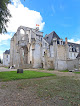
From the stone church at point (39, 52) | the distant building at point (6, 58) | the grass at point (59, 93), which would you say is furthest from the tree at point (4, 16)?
the distant building at point (6, 58)

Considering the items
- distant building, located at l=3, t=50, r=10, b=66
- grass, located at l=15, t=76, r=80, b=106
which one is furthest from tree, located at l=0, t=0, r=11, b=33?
distant building, located at l=3, t=50, r=10, b=66

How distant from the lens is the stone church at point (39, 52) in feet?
73.4

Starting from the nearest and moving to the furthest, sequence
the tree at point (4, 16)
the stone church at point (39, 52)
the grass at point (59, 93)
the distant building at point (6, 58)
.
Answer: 1. the grass at point (59, 93)
2. the tree at point (4, 16)
3. the stone church at point (39, 52)
4. the distant building at point (6, 58)

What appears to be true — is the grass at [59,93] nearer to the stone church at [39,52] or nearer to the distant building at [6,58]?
the stone church at [39,52]

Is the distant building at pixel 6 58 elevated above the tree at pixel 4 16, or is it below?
below

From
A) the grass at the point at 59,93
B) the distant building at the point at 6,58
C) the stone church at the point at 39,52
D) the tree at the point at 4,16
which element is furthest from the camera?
the distant building at the point at 6,58

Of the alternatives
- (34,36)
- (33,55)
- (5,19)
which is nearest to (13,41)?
(34,36)

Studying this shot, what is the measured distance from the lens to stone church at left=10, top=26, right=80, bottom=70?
22.4 meters

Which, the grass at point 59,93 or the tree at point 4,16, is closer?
the grass at point 59,93

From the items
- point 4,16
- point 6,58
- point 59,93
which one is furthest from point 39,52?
point 6,58

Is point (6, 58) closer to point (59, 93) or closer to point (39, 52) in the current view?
point (39, 52)

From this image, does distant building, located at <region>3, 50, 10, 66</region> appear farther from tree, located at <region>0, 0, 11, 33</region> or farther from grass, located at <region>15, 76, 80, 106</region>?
grass, located at <region>15, 76, 80, 106</region>

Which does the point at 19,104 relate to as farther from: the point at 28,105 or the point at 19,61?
the point at 19,61

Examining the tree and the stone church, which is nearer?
the tree
